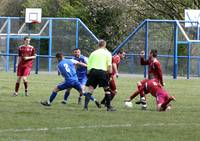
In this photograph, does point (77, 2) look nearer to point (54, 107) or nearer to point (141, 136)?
point (54, 107)

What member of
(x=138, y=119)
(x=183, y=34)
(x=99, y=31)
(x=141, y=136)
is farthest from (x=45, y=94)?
(x=99, y=31)

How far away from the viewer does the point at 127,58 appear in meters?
42.4

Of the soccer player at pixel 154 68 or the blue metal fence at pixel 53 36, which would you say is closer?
the soccer player at pixel 154 68

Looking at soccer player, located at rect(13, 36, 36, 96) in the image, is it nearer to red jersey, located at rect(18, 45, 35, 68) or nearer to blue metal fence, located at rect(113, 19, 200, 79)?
red jersey, located at rect(18, 45, 35, 68)

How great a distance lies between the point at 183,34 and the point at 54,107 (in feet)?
72.1

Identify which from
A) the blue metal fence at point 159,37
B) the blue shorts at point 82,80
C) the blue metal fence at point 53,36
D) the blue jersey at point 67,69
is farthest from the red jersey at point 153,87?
the blue metal fence at point 53,36

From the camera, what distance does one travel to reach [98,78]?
1571cm

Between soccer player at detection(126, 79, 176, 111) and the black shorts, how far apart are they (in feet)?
4.96

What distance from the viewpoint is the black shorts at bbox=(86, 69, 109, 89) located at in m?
15.7

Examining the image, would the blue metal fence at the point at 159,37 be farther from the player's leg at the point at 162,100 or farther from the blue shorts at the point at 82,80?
the player's leg at the point at 162,100

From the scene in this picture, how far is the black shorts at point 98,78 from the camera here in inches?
617

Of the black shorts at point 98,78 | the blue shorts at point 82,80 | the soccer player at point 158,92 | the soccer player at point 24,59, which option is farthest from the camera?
the soccer player at point 24,59

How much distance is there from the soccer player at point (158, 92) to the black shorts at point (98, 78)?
4.96 feet

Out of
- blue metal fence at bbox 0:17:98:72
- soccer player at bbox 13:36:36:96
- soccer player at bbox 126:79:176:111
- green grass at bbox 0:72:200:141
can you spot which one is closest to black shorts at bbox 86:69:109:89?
green grass at bbox 0:72:200:141
